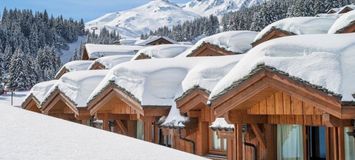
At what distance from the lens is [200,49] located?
61.0ft

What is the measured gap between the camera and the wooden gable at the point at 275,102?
25.3 feet

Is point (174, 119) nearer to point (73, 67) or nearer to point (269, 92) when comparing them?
point (269, 92)

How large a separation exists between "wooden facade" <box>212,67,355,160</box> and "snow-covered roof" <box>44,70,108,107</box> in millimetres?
7744

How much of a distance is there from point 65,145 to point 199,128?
33.9 feet

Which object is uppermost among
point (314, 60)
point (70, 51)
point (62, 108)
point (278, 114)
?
point (70, 51)

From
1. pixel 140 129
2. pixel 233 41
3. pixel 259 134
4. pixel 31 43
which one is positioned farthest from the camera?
pixel 31 43

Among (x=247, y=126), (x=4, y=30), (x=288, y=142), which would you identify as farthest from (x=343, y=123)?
(x=4, y=30)

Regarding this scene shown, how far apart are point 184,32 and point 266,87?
499ft

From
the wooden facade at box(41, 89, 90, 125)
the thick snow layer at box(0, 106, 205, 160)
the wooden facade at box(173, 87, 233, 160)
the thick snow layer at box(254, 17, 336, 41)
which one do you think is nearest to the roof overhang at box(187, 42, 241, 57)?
the thick snow layer at box(254, 17, 336, 41)

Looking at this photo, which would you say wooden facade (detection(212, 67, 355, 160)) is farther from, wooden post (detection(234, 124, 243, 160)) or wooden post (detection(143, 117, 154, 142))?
wooden post (detection(143, 117, 154, 142))

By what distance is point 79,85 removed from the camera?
17797 millimetres

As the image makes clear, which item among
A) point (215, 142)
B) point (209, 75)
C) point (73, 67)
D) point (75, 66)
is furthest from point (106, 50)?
point (209, 75)

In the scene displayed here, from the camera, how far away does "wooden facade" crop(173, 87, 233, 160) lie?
12.1m

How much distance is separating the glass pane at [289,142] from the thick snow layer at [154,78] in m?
2.95
